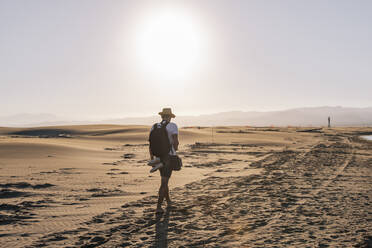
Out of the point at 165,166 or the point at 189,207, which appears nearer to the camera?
the point at 165,166

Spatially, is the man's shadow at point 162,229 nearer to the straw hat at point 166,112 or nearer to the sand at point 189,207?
the sand at point 189,207

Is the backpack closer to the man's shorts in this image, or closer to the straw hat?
→ the man's shorts

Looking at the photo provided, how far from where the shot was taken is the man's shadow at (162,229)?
194 inches

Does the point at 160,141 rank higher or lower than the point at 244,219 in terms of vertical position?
higher

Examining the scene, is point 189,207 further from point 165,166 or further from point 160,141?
A: point 160,141

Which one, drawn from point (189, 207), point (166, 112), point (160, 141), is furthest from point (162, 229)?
point (166, 112)

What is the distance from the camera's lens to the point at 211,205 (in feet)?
23.4

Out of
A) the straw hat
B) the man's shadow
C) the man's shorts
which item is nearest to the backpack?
the man's shorts

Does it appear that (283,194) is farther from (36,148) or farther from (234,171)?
(36,148)

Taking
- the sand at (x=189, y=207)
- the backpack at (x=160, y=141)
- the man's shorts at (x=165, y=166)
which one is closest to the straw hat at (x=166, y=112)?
the backpack at (x=160, y=141)

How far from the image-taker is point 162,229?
559 centimetres

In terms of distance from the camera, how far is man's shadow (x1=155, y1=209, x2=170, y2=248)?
4924mm

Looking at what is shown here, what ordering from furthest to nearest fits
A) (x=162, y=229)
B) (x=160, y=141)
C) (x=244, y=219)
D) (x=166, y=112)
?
(x=166, y=112) < (x=160, y=141) < (x=244, y=219) < (x=162, y=229)

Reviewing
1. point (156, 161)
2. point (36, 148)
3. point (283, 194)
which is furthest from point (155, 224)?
point (36, 148)
